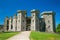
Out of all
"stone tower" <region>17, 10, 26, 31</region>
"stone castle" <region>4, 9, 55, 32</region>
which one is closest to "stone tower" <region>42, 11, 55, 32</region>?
"stone castle" <region>4, 9, 55, 32</region>

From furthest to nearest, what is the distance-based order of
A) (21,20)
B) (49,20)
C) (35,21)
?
(49,20), (21,20), (35,21)

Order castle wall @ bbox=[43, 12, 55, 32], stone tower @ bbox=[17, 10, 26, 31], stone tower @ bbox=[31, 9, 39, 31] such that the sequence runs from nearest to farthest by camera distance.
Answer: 1. stone tower @ bbox=[31, 9, 39, 31]
2. stone tower @ bbox=[17, 10, 26, 31]
3. castle wall @ bbox=[43, 12, 55, 32]

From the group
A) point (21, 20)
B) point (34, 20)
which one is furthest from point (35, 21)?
point (21, 20)

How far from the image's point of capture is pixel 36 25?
2638 inches

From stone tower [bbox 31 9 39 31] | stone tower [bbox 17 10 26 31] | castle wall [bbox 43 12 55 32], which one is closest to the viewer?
stone tower [bbox 31 9 39 31]

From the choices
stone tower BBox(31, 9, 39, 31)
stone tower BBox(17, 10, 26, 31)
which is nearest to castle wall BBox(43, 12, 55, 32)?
stone tower BBox(31, 9, 39, 31)

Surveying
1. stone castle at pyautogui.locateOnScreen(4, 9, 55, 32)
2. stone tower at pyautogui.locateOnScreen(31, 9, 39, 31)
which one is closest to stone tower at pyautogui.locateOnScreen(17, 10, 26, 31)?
stone castle at pyautogui.locateOnScreen(4, 9, 55, 32)

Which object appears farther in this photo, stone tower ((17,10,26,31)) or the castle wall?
the castle wall

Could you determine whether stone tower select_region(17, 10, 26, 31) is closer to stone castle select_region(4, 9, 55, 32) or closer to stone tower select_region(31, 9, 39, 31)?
stone castle select_region(4, 9, 55, 32)

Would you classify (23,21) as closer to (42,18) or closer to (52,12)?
(42,18)

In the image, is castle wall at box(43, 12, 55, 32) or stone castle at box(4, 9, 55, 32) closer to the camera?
stone castle at box(4, 9, 55, 32)

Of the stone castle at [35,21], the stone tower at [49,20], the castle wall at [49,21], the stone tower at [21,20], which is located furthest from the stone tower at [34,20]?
the castle wall at [49,21]

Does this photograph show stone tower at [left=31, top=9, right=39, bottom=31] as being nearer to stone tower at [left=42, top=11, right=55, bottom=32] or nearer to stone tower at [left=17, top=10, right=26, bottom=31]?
stone tower at [left=17, top=10, right=26, bottom=31]

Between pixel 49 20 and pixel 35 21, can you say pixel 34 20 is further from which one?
pixel 49 20
